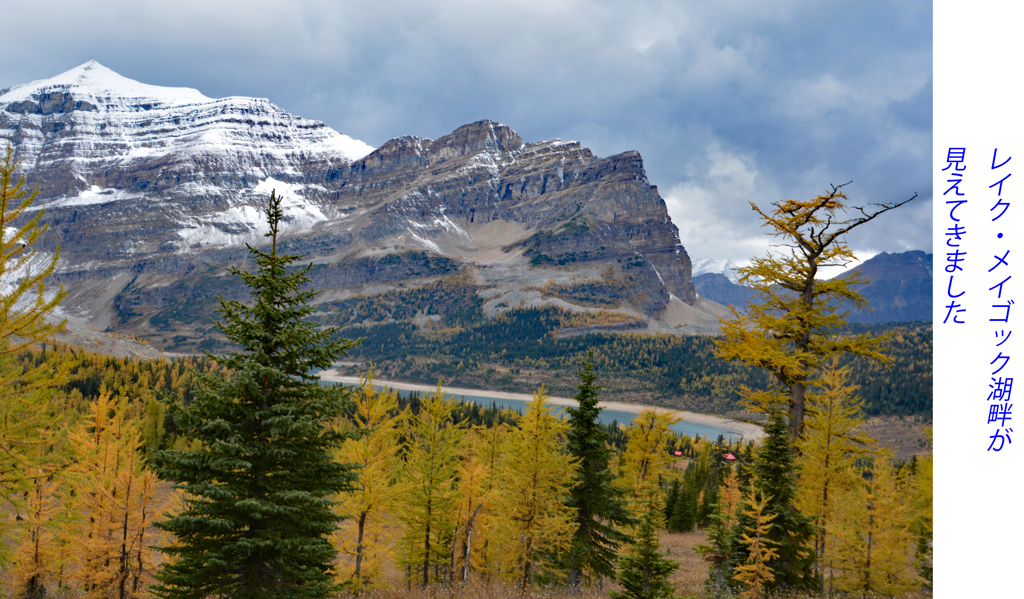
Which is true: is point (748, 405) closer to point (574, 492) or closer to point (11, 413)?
point (574, 492)

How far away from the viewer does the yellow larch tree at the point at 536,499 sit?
70.4 feet

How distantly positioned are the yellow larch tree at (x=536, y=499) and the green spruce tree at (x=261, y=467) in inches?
419

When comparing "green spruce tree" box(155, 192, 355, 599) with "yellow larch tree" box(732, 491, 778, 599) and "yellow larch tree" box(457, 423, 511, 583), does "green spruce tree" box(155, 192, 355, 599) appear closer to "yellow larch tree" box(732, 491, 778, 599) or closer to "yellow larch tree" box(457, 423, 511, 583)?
"yellow larch tree" box(457, 423, 511, 583)

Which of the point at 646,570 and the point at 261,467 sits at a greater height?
the point at 261,467

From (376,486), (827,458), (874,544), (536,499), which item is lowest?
(874,544)

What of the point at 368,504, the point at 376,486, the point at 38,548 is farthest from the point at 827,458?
the point at 38,548

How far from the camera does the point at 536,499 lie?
21.6m

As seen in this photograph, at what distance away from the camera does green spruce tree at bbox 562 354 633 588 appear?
72.9 ft

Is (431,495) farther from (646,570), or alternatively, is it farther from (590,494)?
(646,570)

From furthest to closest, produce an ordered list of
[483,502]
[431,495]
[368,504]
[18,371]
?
1. [431,495]
2. [368,504]
3. [483,502]
4. [18,371]

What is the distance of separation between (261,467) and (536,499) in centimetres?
1269

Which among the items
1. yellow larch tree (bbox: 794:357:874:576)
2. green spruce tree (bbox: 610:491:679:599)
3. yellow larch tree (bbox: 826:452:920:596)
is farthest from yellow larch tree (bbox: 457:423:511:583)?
yellow larch tree (bbox: 826:452:920:596)

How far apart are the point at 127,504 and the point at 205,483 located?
14941 millimetres

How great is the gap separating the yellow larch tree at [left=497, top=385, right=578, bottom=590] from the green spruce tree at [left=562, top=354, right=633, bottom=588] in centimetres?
60
